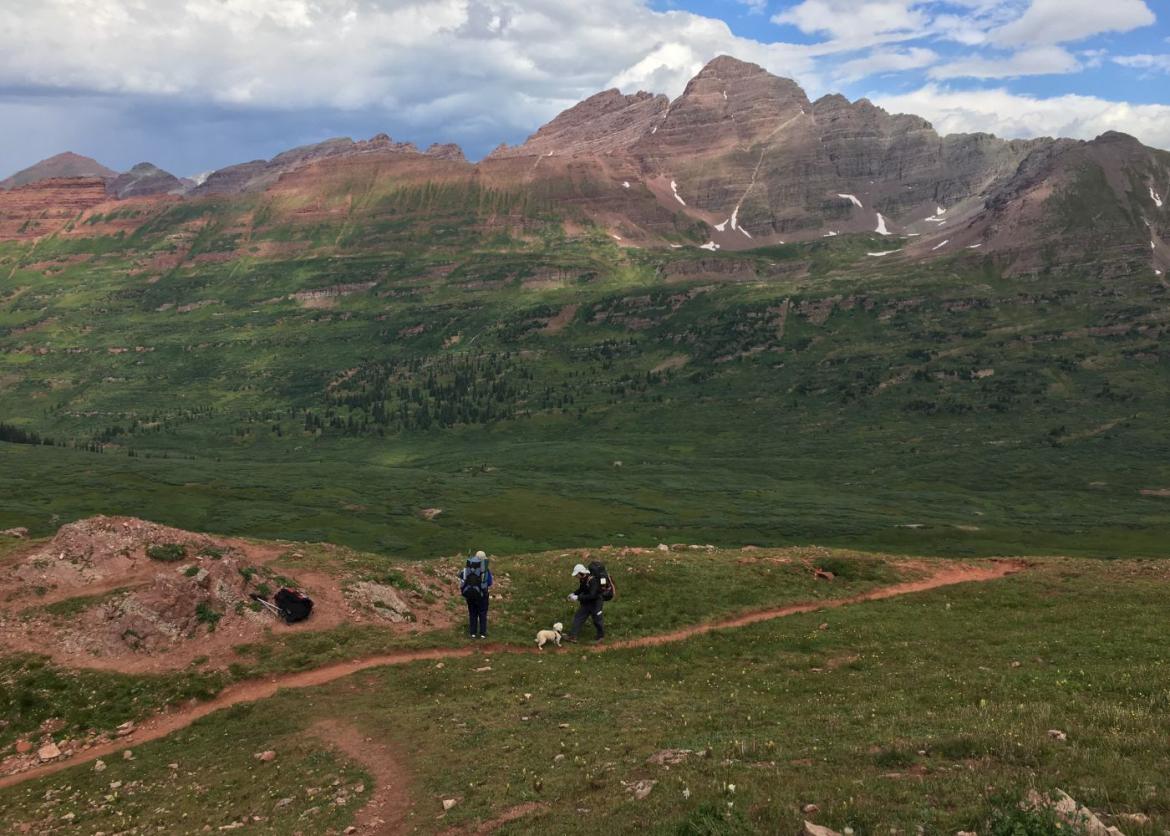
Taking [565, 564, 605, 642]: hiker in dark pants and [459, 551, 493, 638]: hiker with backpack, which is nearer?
[459, 551, 493, 638]: hiker with backpack

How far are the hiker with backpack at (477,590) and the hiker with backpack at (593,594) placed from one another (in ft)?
14.5

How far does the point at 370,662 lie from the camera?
33.8 metres

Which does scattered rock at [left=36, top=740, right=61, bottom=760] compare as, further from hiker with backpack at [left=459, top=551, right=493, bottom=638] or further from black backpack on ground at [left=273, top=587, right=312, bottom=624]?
hiker with backpack at [left=459, top=551, right=493, bottom=638]

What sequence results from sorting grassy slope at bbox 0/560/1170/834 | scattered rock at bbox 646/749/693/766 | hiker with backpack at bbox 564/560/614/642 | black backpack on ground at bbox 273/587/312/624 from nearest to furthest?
1. grassy slope at bbox 0/560/1170/834
2. scattered rock at bbox 646/749/693/766
3. hiker with backpack at bbox 564/560/614/642
4. black backpack on ground at bbox 273/587/312/624

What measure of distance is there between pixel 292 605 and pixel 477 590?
959 cm

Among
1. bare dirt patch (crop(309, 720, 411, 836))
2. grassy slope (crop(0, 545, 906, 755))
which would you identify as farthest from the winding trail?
bare dirt patch (crop(309, 720, 411, 836))

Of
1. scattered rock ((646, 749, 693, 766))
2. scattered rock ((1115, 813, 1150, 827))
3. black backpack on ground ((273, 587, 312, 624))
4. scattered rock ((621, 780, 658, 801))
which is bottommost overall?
black backpack on ground ((273, 587, 312, 624))

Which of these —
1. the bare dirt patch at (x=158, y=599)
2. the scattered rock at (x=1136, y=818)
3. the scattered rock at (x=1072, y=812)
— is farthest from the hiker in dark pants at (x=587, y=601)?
the scattered rock at (x=1136, y=818)

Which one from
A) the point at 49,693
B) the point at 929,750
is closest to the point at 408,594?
the point at 49,693

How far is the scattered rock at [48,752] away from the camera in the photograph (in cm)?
2686

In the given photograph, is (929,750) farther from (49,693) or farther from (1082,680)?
(49,693)

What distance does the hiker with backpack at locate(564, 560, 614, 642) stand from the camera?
36094 mm

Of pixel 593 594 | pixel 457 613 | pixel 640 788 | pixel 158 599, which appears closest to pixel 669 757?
pixel 640 788

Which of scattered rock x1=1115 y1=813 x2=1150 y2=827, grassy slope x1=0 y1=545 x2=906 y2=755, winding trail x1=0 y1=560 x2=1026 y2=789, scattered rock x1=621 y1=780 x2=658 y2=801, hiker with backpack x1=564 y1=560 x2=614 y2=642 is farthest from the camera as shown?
hiker with backpack x1=564 y1=560 x2=614 y2=642
